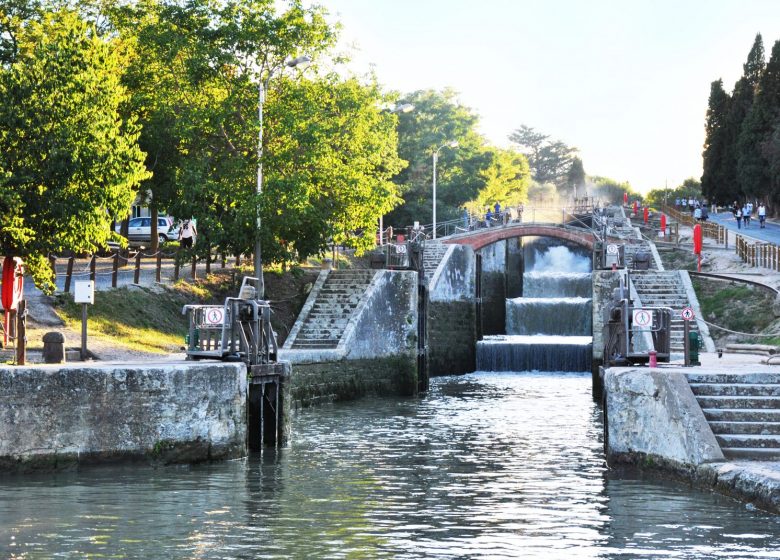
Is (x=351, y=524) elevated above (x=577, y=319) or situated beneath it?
situated beneath

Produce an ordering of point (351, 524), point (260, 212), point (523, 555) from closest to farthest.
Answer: point (523, 555), point (351, 524), point (260, 212)

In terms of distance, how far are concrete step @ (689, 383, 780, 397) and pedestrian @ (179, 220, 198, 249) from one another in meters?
24.9


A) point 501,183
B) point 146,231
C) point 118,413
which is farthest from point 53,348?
point 501,183

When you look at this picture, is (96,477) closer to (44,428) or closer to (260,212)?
(44,428)

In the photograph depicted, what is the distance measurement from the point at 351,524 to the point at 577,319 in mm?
41284

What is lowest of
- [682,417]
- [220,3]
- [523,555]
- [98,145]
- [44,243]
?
[523,555]

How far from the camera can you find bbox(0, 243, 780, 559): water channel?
14.6 metres

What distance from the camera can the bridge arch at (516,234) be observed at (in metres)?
61.4

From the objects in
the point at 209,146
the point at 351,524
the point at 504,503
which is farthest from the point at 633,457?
the point at 209,146

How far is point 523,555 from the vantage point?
46.8 ft

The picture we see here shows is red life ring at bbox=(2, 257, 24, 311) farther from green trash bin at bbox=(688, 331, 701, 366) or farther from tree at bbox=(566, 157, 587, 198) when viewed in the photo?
tree at bbox=(566, 157, 587, 198)

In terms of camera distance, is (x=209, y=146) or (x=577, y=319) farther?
(x=577, y=319)

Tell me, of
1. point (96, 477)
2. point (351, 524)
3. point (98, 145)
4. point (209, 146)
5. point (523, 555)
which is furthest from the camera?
point (209, 146)

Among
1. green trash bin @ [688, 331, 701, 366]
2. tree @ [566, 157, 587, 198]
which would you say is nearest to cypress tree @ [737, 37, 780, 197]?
green trash bin @ [688, 331, 701, 366]
